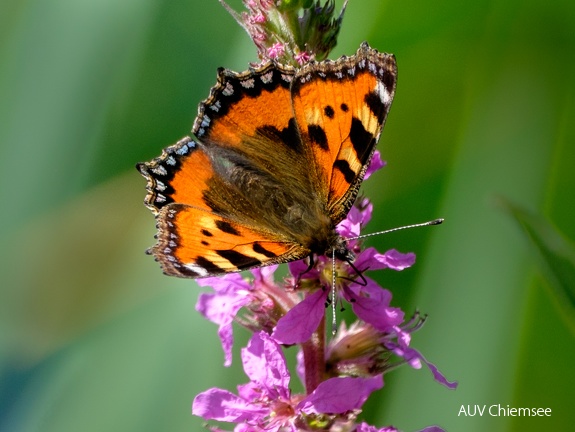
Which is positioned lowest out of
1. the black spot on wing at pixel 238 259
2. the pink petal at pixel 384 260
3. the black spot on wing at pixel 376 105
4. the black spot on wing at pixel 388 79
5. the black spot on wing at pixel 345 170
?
the black spot on wing at pixel 238 259

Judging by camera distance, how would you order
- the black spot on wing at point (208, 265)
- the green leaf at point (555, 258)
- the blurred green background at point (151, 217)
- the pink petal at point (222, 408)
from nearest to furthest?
the green leaf at point (555, 258) < the black spot on wing at point (208, 265) < the pink petal at point (222, 408) < the blurred green background at point (151, 217)

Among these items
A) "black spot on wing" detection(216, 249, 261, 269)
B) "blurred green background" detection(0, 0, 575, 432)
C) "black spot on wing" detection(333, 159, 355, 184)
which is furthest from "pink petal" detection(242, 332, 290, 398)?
"blurred green background" detection(0, 0, 575, 432)

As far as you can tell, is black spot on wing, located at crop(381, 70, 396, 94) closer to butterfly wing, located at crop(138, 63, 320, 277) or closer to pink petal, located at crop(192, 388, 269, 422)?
butterfly wing, located at crop(138, 63, 320, 277)

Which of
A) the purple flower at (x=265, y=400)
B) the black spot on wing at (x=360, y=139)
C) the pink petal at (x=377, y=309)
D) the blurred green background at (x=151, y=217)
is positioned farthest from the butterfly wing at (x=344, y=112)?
the blurred green background at (x=151, y=217)

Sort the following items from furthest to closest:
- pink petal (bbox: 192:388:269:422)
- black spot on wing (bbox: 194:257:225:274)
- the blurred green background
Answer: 1. the blurred green background
2. pink petal (bbox: 192:388:269:422)
3. black spot on wing (bbox: 194:257:225:274)

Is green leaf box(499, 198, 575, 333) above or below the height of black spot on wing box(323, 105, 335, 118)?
below

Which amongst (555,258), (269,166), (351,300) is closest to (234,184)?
(269,166)

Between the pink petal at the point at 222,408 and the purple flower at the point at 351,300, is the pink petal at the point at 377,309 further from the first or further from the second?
the pink petal at the point at 222,408

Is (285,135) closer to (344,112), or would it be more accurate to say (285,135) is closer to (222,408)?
(344,112)
